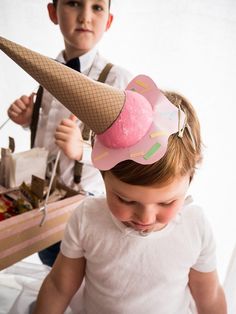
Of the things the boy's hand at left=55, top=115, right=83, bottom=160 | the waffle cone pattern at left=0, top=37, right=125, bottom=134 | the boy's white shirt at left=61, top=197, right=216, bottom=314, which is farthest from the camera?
the boy's hand at left=55, top=115, right=83, bottom=160

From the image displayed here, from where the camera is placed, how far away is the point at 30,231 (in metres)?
0.69

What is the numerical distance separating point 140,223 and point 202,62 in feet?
2.05

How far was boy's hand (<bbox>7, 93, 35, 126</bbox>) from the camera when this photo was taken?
92cm

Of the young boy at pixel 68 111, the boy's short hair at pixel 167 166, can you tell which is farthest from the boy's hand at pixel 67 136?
the boy's short hair at pixel 167 166

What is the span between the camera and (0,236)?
62 centimetres

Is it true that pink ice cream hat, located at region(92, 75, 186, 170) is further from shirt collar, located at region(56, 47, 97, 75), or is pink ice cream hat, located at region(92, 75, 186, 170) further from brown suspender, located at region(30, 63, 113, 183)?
shirt collar, located at region(56, 47, 97, 75)

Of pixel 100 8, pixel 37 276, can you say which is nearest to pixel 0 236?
pixel 37 276

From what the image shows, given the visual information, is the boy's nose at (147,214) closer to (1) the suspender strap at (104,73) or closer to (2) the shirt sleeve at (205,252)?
(2) the shirt sleeve at (205,252)

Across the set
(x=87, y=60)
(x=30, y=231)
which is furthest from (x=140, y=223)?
(x=87, y=60)

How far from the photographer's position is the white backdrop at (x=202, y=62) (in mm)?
882

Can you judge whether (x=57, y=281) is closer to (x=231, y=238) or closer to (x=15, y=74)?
(x=231, y=238)

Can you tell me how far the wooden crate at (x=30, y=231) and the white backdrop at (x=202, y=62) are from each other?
477mm

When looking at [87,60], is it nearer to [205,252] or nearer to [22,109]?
[22,109]

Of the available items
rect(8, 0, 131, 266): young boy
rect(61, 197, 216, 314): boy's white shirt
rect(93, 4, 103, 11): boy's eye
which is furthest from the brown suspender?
rect(61, 197, 216, 314): boy's white shirt
